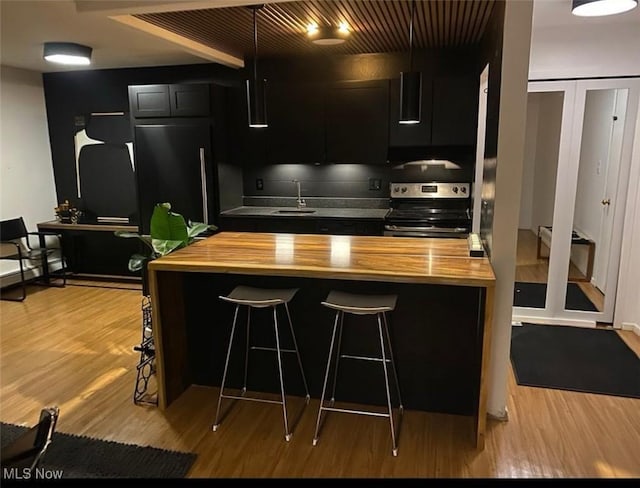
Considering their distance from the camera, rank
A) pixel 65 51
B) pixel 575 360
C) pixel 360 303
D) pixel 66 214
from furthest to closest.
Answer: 1. pixel 66 214
2. pixel 65 51
3. pixel 575 360
4. pixel 360 303

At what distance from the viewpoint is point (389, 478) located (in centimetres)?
220

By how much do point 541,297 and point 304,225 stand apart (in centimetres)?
236

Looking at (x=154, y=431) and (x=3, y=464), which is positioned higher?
(x=3, y=464)

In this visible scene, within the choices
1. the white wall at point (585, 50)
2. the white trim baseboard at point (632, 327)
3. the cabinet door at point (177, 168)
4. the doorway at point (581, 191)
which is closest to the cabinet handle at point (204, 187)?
the cabinet door at point (177, 168)

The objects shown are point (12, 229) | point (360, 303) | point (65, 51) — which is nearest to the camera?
point (360, 303)

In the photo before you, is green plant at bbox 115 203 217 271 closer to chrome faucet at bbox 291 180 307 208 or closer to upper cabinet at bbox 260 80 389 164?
upper cabinet at bbox 260 80 389 164

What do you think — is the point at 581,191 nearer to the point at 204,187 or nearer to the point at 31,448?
the point at 204,187

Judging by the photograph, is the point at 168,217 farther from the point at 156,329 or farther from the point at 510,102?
the point at 510,102

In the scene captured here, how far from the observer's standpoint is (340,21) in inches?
136

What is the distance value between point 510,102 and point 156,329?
237 centimetres

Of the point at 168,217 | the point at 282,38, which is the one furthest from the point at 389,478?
the point at 282,38

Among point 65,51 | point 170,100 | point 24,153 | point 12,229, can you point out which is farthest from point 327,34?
point 12,229

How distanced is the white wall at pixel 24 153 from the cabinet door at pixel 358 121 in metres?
3.58

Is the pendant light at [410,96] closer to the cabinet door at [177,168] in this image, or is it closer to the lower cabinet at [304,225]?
the lower cabinet at [304,225]
